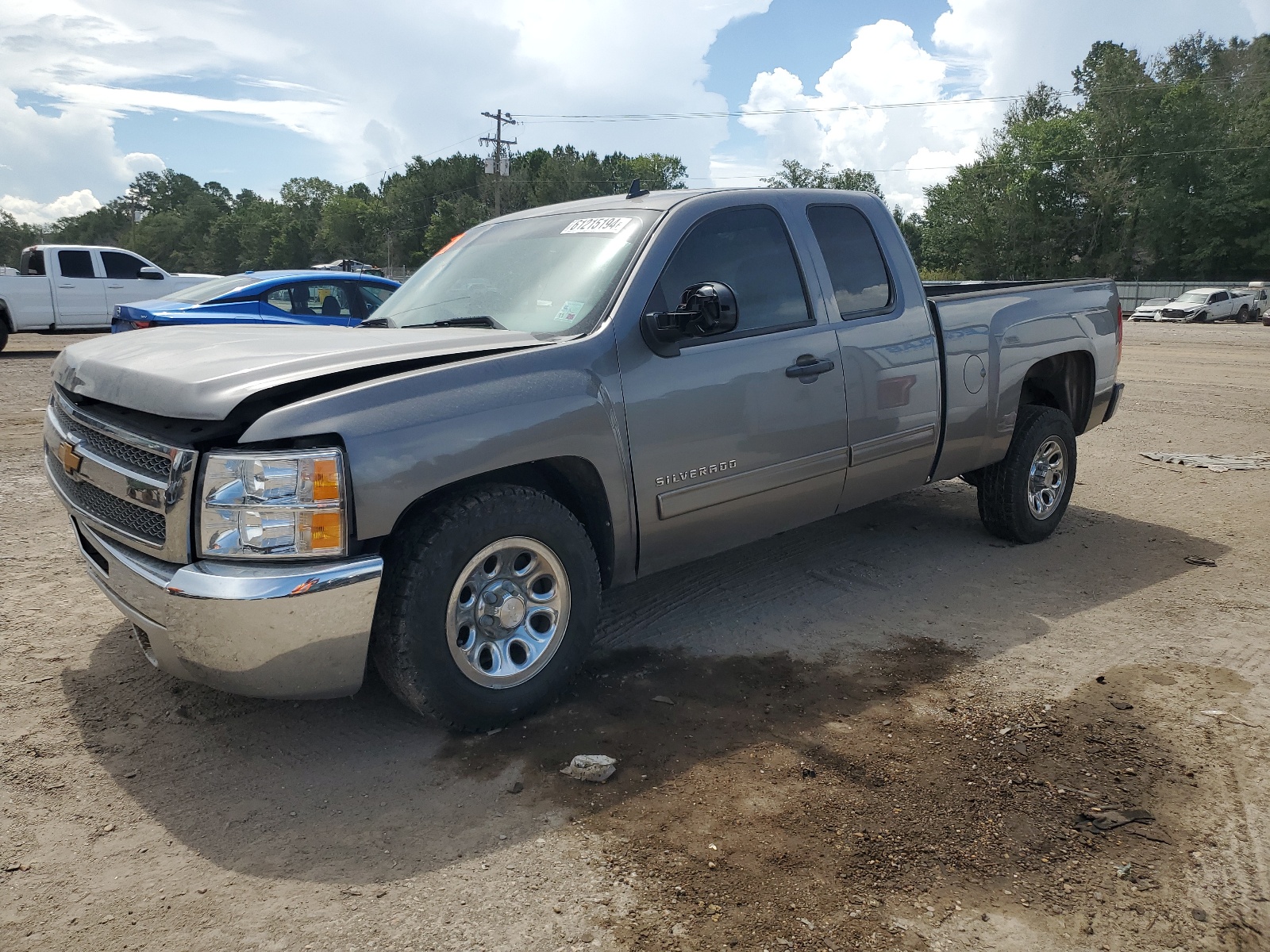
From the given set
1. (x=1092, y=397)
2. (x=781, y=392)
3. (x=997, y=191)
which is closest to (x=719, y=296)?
(x=781, y=392)

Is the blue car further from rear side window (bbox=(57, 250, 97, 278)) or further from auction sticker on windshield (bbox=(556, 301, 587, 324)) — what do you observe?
rear side window (bbox=(57, 250, 97, 278))

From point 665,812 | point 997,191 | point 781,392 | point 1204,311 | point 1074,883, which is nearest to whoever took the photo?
point 1074,883

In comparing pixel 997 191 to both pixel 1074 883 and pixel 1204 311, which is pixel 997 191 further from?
pixel 1074 883

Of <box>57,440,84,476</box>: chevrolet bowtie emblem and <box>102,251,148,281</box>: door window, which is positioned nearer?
<box>57,440,84,476</box>: chevrolet bowtie emblem

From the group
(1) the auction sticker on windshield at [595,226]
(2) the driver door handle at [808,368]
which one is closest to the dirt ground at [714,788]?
(2) the driver door handle at [808,368]

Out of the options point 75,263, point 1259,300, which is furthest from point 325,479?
point 1259,300

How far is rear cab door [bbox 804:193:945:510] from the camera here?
177 inches

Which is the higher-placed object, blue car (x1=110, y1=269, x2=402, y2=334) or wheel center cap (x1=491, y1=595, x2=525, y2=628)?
blue car (x1=110, y1=269, x2=402, y2=334)

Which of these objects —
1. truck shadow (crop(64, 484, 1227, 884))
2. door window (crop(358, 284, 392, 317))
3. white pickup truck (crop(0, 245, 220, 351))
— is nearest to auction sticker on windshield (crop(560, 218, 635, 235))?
truck shadow (crop(64, 484, 1227, 884))

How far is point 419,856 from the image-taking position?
8.91 feet

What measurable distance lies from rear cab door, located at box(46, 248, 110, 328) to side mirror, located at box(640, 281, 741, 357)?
57.7 feet

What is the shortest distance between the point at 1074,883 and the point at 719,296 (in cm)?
226

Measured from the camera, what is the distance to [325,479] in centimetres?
287

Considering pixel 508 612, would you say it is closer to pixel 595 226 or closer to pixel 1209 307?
pixel 595 226
